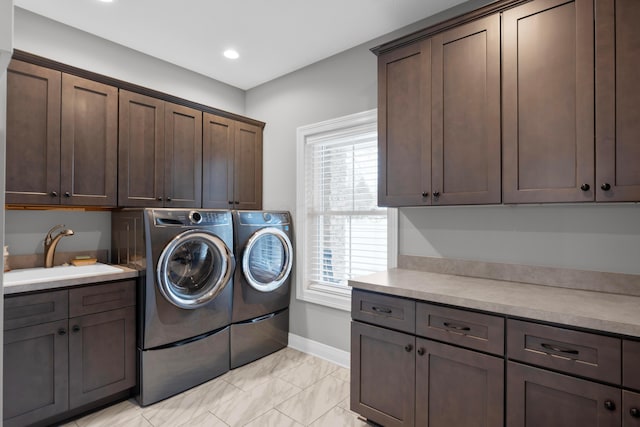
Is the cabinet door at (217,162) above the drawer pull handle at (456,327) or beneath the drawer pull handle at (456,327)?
above

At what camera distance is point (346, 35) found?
2828 millimetres

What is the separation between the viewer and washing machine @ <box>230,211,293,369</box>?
2953 millimetres

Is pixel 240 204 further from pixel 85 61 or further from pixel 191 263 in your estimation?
pixel 85 61

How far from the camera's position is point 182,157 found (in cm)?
303

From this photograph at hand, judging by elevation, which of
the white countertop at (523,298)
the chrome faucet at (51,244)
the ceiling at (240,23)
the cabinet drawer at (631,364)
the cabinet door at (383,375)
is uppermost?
the ceiling at (240,23)

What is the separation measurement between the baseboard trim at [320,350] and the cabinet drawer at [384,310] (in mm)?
1069

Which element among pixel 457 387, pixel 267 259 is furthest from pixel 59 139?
pixel 457 387

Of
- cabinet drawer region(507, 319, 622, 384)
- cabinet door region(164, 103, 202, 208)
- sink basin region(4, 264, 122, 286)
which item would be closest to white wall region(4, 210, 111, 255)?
sink basin region(4, 264, 122, 286)

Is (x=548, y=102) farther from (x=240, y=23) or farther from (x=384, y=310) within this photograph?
(x=240, y=23)

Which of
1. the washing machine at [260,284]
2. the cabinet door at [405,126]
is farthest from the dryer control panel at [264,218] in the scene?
the cabinet door at [405,126]

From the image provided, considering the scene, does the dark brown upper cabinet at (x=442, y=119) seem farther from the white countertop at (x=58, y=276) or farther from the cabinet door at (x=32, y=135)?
the cabinet door at (x=32, y=135)

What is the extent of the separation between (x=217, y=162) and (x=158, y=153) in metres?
0.55

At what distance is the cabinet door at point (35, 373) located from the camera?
6.35 ft

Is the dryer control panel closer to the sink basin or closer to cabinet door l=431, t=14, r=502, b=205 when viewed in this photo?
the sink basin
